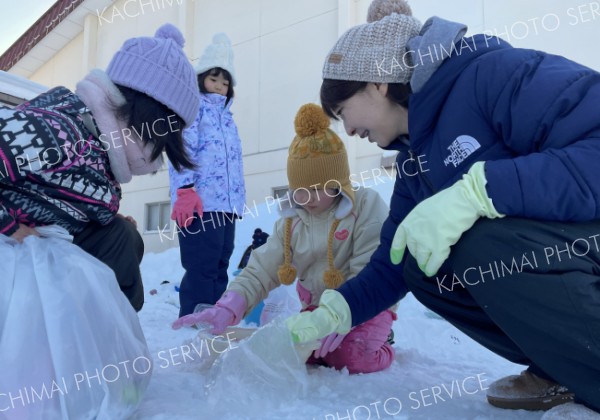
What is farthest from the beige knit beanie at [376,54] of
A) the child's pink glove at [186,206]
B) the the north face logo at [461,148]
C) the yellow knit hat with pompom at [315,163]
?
the child's pink glove at [186,206]

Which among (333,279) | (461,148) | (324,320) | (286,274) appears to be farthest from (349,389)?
(461,148)

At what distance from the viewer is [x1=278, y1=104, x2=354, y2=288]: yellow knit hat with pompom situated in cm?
191

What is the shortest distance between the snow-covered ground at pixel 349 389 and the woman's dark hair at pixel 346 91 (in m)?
0.73

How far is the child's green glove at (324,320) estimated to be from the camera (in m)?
1.36

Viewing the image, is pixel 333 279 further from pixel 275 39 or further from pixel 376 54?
pixel 275 39

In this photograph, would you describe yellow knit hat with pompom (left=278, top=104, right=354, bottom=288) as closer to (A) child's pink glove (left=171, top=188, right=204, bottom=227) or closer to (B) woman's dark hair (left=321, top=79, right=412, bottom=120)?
(B) woman's dark hair (left=321, top=79, right=412, bottom=120)

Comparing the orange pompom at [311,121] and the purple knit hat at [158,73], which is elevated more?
the purple knit hat at [158,73]

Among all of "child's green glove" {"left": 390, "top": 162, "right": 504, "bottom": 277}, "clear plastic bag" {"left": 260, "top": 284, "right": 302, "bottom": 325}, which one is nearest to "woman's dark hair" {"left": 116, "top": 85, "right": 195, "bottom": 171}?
"child's green glove" {"left": 390, "top": 162, "right": 504, "bottom": 277}

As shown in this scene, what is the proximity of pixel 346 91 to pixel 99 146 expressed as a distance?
675mm

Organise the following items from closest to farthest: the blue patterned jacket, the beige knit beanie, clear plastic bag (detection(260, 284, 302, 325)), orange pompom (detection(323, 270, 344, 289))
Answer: the beige knit beanie → orange pompom (detection(323, 270, 344, 289)) → clear plastic bag (detection(260, 284, 302, 325)) → the blue patterned jacket

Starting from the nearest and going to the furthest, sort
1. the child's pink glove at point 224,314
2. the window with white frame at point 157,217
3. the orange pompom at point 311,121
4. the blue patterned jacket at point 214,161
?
the child's pink glove at point 224,314
the orange pompom at point 311,121
the blue patterned jacket at point 214,161
the window with white frame at point 157,217

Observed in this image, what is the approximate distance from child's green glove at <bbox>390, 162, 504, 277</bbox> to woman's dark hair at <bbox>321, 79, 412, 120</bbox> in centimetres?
42

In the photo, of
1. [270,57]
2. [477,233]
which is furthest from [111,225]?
[270,57]

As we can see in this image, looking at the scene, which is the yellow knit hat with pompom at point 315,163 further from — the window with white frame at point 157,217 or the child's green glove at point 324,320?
the window with white frame at point 157,217
